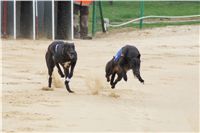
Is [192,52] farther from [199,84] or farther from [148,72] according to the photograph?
[199,84]

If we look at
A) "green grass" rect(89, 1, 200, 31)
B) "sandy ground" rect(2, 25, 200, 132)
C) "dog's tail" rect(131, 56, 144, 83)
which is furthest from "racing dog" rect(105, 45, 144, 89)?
"green grass" rect(89, 1, 200, 31)

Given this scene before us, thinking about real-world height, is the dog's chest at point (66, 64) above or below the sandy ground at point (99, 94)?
above

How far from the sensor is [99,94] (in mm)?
10727

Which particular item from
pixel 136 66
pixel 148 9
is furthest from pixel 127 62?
pixel 148 9

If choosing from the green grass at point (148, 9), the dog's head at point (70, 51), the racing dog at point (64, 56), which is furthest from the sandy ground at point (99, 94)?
the green grass at point (148, 9)

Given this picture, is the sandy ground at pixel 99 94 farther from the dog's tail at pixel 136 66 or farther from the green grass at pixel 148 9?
the green grass at pixel 148 9

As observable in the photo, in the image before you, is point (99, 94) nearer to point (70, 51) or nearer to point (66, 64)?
point (66, 64)

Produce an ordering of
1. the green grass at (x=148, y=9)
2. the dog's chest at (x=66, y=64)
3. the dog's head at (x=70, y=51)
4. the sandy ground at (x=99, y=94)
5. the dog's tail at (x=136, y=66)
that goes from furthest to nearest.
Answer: the green grass at (x=148, y=9), the dog's chest at (x=66, y=64), the dog's head at (x=70, y=51), the dog's tail at (x=136, y=66), the sandy ground at (x=99, y=94)

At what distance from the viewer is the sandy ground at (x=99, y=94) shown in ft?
26.7

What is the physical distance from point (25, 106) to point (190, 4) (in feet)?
78.2

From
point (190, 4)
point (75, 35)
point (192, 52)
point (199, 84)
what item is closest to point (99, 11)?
point (75, 35)

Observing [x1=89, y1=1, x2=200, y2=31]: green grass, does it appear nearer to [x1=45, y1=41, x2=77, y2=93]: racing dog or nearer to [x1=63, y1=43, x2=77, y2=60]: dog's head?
[x1=45, y1=41, x2=77, y2=93]: racing dog

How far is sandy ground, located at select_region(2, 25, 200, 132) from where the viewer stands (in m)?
8.15

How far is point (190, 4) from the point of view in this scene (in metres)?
32.1
